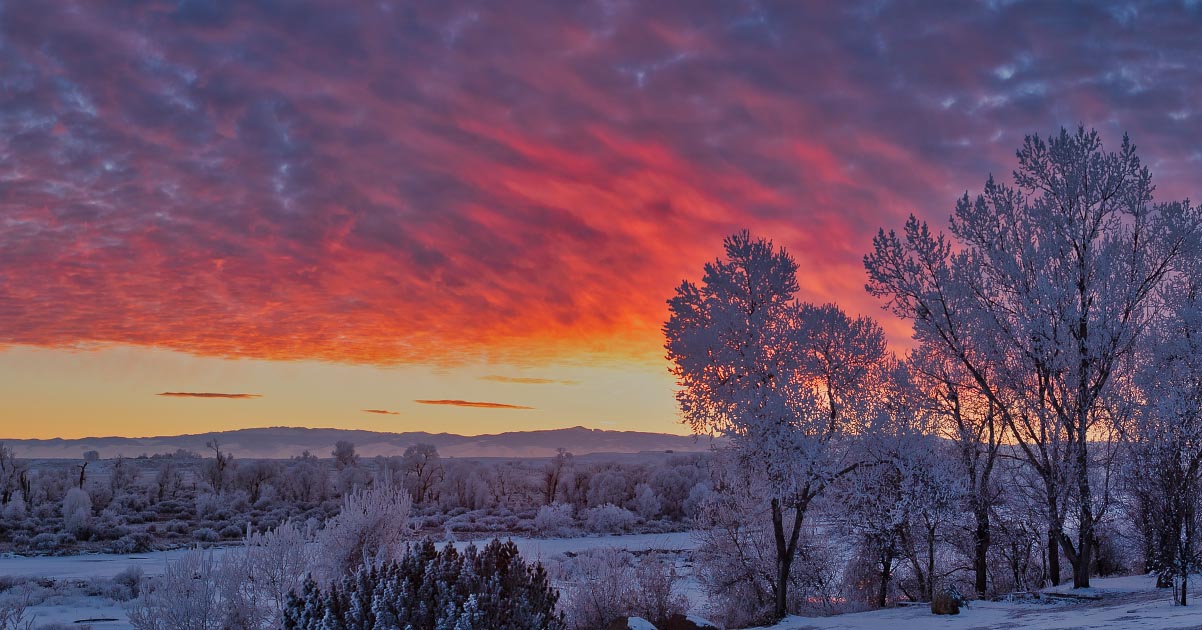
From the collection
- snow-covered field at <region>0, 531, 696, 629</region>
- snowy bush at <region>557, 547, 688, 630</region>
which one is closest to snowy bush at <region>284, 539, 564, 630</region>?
snow-covered field at <region>0, 531, 696, 629</region>

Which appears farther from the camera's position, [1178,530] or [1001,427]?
[1001,427]

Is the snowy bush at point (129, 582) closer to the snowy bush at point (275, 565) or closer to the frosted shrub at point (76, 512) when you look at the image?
the snowy bush at point (275, 565)

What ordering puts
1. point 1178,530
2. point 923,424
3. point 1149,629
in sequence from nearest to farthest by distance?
point 1149,629 < point 1178,530 < point 923,424

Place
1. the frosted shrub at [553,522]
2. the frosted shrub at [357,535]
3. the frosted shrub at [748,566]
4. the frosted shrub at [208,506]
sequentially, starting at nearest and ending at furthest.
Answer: the frosted shrub at [357,535]
the frosted shrub at [748,566]
the frosted shrub at [553,522]
the frosted shrub at [208,506]

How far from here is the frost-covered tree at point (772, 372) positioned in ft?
54.4

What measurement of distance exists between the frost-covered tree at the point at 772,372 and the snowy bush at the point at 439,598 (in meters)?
7.85

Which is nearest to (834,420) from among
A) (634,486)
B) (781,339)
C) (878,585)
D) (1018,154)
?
(781,339)

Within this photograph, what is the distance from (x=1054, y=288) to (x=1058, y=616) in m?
8.17

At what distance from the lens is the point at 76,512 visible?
156ft

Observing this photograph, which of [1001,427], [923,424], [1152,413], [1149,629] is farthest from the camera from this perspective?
[1001,427]

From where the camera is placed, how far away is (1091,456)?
18156mm

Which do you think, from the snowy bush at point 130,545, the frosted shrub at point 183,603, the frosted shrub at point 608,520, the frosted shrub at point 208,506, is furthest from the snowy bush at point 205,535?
the frosted shrub at point 183,603

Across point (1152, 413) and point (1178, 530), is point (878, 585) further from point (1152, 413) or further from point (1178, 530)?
point (1178, 530)

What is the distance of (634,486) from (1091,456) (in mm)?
57789
